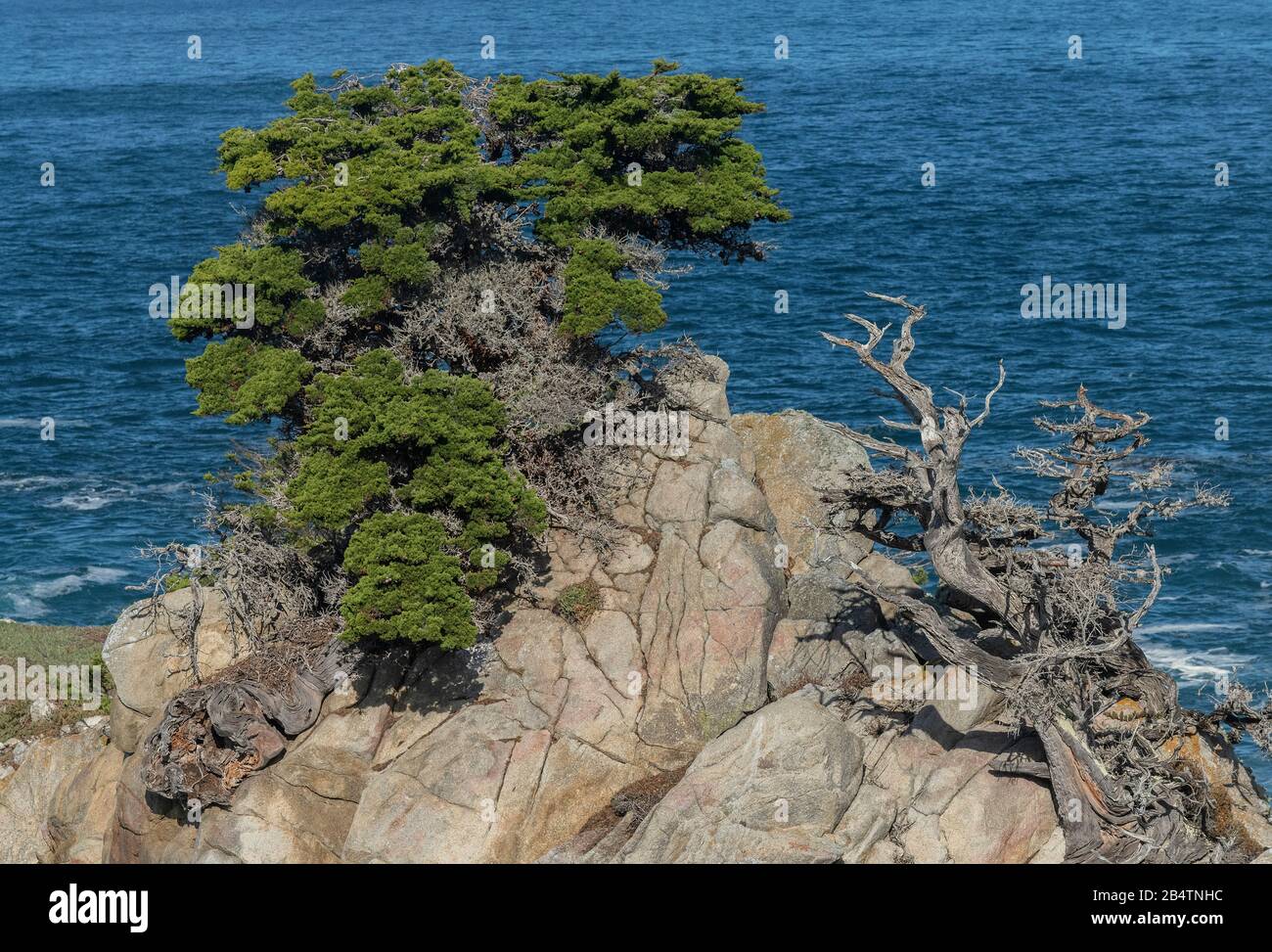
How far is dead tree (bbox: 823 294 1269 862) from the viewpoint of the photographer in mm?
40344

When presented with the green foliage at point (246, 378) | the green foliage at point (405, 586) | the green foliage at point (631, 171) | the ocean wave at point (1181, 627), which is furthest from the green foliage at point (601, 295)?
the ocean wave at point (1181, 627)

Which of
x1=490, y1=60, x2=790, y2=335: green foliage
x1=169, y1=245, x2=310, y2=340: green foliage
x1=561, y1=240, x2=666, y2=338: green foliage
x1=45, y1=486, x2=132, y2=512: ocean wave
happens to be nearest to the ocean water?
x1=45, y1=486, x2=132, y2=512: ocean wave

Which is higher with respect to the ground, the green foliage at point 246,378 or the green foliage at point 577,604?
the green foliage at point 246,378

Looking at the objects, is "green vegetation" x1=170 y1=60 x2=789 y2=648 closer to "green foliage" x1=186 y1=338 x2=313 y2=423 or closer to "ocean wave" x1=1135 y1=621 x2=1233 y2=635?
"green foliage" x1=186 y1=338 x2=313 y2=423

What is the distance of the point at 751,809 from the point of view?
40.6 metres

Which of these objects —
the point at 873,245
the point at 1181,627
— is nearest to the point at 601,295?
the point at 1181,627

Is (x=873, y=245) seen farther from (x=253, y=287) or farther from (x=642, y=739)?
(x=642, y=739)

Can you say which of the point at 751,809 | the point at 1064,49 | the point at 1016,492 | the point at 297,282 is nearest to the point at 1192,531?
the point at 1016,492

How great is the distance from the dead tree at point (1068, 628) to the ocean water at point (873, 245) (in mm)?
17685

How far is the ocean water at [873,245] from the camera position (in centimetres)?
7575

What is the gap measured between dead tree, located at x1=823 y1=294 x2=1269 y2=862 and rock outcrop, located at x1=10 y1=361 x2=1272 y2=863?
4.09 ft

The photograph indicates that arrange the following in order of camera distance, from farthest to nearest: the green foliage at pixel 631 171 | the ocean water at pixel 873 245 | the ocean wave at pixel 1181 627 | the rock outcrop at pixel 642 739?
the ocean water at pixel 873 245 → the ocean wave at pixel 1181 627 → the green foliage at pixel 631 171 → the rock outcrop at pixel 642 739

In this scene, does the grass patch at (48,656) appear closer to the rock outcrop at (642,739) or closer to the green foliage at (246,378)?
the rock outcrop at (642,739)

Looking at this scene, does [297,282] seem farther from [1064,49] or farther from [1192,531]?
[1064,49]
